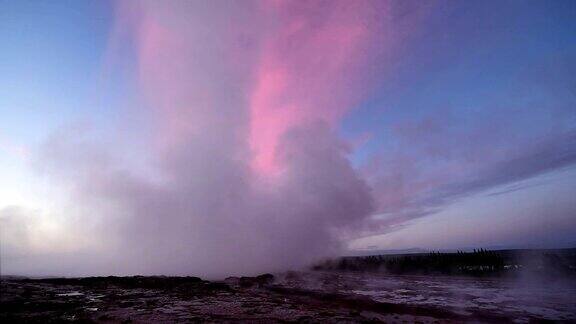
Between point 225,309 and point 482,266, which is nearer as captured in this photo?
point 225,309

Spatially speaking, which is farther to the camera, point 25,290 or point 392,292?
point 392,292

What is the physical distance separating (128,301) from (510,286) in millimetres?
37676

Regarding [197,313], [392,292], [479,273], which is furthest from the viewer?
[479,273]

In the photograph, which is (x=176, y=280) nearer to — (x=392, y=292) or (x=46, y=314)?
(x=46, y=314)

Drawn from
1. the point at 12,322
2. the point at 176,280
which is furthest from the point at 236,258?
the point at 12,322

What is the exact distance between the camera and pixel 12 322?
17.8m

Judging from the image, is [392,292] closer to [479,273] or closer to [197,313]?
[197,313]

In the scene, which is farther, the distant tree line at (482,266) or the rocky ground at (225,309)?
the distant tree line at (482,266)

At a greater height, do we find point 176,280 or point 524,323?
point 176,280

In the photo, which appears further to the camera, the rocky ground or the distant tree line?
the distant tree line

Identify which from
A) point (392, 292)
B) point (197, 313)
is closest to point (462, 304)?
point (392, 292)

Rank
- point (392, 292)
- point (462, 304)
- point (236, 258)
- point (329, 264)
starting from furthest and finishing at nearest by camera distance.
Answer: point (329, 264), point (236, 258), point (392, 292), point (462, 304)

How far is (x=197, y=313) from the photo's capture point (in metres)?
22.2

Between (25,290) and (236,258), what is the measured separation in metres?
47.0
